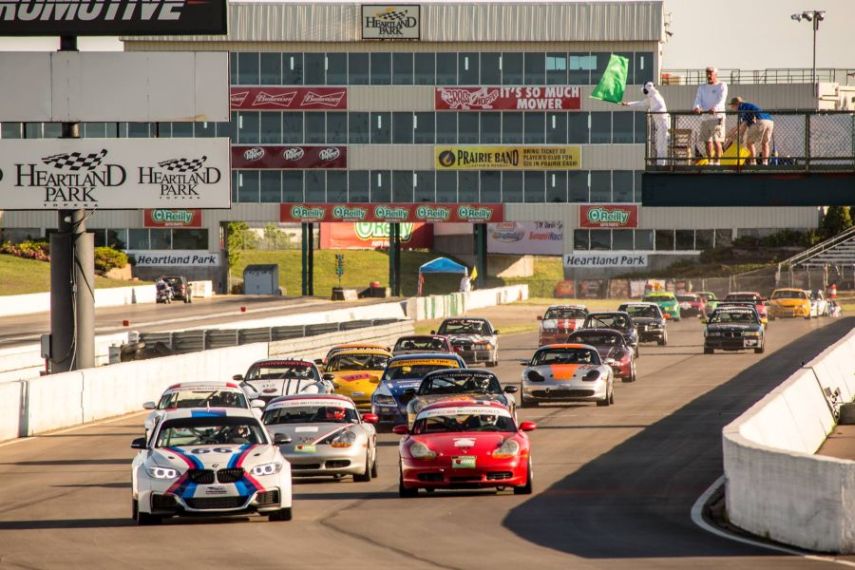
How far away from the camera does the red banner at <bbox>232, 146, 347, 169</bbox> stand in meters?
103

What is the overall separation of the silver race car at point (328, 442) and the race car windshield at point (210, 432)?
2384mm

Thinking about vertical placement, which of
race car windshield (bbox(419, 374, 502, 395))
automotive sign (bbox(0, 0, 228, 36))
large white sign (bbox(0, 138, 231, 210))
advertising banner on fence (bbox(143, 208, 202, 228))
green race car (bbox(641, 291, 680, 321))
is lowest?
green race car (bbox(641, 291, 680, 321))

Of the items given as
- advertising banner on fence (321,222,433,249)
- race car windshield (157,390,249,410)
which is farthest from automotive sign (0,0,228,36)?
advertising banner on fence (321,222,433,249)

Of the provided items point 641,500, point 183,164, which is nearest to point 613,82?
point 183,164

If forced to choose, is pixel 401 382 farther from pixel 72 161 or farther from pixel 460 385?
pixel 72 161

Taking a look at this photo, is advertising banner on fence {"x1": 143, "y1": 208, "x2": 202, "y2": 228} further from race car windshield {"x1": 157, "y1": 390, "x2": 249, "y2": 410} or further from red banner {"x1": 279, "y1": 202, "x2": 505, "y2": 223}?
race car windshield {"x1": 157, "y1": 390, "x2": 249, "y2": 410}

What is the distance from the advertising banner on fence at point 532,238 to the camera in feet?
384

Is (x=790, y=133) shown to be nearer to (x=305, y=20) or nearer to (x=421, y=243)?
(x=305, y=20)

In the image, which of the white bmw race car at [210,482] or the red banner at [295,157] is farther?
the red banner at [295,157]

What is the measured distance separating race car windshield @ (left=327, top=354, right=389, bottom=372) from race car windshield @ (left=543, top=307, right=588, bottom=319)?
794 inches

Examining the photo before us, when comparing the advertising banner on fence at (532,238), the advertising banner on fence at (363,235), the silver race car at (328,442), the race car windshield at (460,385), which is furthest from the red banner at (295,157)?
the silver race car at (328,442)

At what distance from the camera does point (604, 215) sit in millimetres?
102062

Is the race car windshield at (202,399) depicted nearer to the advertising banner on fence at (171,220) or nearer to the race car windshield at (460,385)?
the race car windshield at (460,385)

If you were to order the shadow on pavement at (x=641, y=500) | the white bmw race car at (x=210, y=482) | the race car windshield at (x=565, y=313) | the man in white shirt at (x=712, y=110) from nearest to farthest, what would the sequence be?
the shadow on pavement at (x=641, y=500) < the white bmw race car at (x=210, y=482) < the man in white shirt at (x=712, y=110) < the race car windshield at (x=565, y=313)
